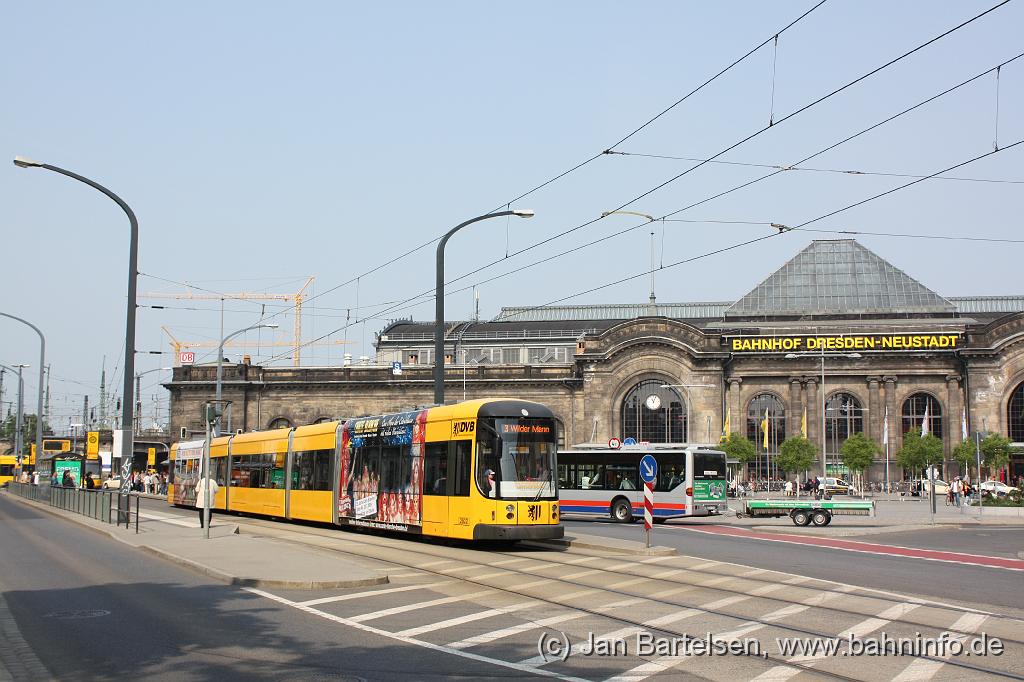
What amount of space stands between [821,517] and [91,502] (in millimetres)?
27080

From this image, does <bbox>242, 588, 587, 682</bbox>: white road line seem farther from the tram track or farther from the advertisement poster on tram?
the advertisement poster on tram

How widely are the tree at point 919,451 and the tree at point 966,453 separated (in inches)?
48.2

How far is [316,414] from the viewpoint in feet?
305

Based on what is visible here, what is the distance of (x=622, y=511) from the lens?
4216cm

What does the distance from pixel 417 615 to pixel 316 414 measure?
80.3m

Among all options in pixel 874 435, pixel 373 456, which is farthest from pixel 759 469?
pixel 373 456

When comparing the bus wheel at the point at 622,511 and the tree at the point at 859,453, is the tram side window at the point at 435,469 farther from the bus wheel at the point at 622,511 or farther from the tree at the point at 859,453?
the tree at the point at 859,453

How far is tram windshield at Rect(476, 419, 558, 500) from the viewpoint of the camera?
946 inches

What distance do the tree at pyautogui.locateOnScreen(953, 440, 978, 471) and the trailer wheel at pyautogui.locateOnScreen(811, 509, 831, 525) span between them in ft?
134

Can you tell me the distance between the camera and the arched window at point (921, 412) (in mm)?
83125

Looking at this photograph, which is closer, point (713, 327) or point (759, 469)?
point (759, 469)

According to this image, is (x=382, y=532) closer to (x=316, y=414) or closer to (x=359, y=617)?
(x=359, y=617)

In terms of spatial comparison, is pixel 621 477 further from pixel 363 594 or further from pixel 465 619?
pixel 465 619

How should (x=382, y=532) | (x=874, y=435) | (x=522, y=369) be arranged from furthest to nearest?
(x=522, y=369) < (x=874, y=435) < (x=382, y=532)
